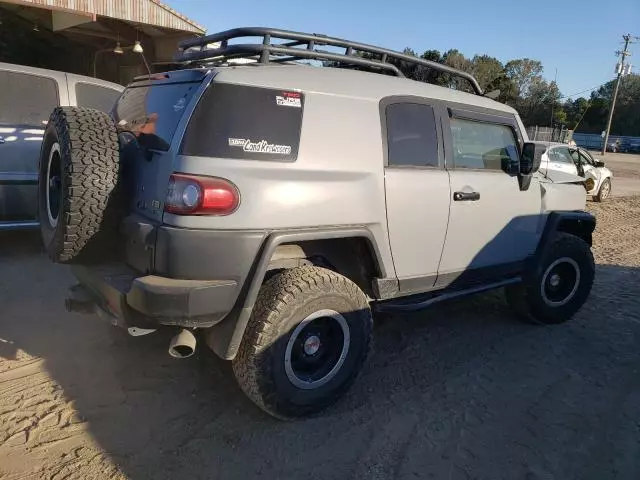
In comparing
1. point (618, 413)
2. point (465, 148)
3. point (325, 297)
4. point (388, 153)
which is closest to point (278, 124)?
point (388, 153)

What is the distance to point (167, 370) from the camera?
11.6 feet

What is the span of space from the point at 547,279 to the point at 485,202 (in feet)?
4.46

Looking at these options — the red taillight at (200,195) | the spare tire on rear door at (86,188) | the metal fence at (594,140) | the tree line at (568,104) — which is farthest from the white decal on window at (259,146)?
the metal fence at (594,140)

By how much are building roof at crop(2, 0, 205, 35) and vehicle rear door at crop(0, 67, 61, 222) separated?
5.41 m

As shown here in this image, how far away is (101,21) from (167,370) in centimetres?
1182

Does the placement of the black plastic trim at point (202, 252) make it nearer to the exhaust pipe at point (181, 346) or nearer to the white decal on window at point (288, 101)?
the exhaust pipe at point (181, 346)

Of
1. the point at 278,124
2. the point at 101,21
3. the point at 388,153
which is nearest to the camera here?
the point at 278,124

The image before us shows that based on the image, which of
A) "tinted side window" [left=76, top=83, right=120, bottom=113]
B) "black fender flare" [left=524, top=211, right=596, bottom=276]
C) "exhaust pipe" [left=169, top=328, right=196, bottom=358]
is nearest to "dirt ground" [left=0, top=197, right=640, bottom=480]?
"exhaust pipe" [left=169, top=328, right=196, bottom=358]

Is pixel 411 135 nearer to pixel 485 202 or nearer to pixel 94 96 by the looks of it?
pixel 485 202

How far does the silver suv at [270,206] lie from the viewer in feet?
8.62

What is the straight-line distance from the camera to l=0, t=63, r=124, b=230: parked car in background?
5.44 metres

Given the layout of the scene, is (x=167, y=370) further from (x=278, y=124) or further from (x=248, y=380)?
(x=278, y=124)

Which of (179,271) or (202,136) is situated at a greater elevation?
(202,136)

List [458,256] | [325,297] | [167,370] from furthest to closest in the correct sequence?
[458,256], [167,370], [325,297]
